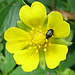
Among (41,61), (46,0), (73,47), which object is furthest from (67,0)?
(41,61)

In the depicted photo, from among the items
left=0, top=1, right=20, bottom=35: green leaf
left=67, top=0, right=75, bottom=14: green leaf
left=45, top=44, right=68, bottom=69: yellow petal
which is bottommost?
left=45, top=44, right=68, bottom=69: yellow petal

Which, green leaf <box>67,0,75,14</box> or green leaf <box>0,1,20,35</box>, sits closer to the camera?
green leaf <box>0,1,20,35</box>

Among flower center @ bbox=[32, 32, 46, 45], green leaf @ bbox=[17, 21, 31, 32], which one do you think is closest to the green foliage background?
green leaf @ bbox=[17, 21, 31, 32]

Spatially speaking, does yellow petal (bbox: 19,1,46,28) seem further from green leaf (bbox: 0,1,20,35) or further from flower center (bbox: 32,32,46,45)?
green leaf (bbox: 0,1,20,35)

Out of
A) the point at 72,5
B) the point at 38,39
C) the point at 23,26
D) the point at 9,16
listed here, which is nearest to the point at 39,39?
the point at 38,39

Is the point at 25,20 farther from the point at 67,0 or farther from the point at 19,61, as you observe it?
the point at 67,0

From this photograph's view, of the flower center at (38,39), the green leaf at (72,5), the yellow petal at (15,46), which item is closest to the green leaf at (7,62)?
the yellow petal at (15,46)

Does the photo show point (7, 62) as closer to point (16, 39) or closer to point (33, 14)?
point (16, 39)
